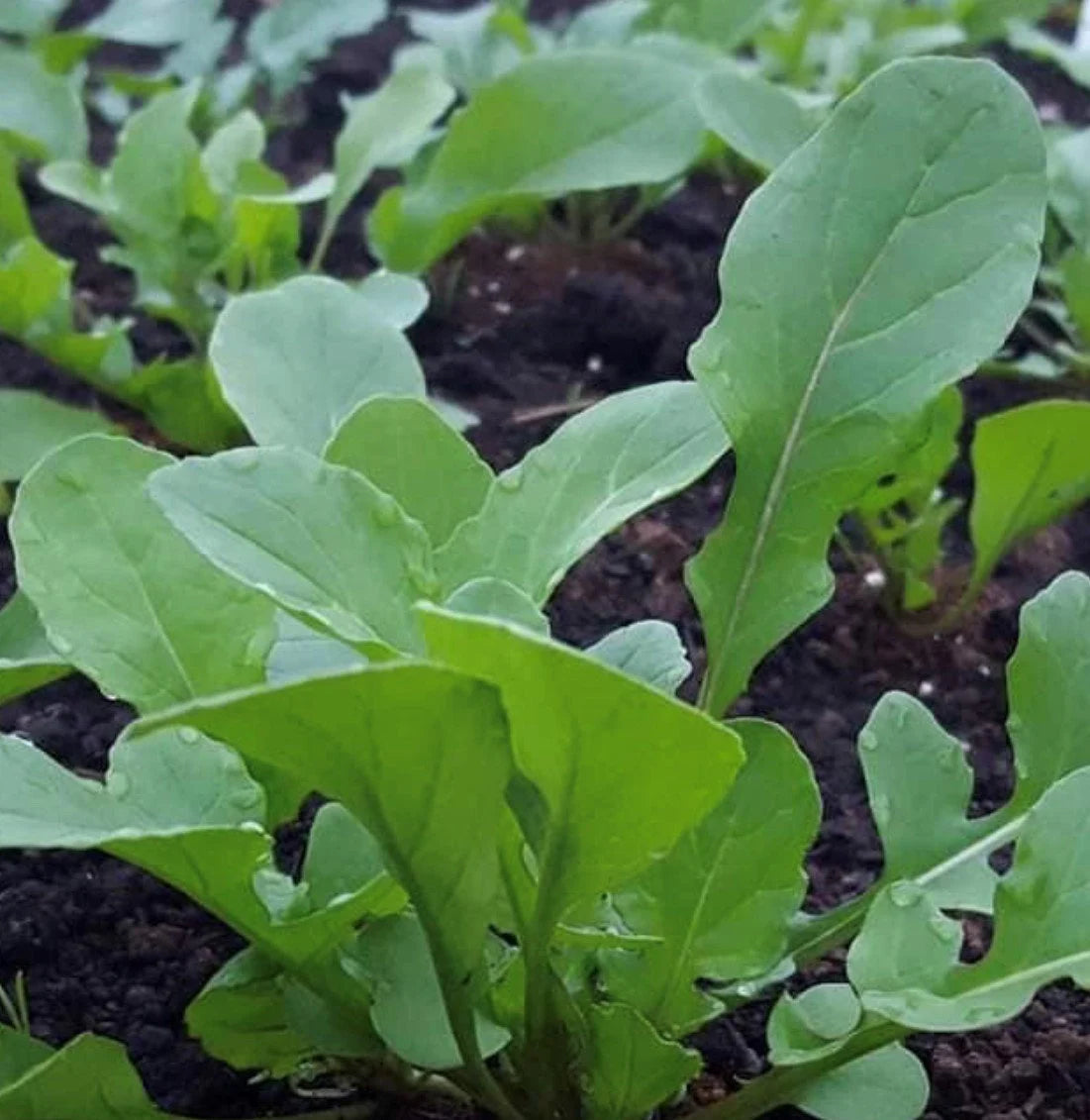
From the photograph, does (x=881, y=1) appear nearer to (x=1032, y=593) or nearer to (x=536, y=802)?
(x=1032, y=593)

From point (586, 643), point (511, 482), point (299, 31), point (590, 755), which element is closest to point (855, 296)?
point (511, 482)

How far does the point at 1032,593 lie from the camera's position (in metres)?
1.25

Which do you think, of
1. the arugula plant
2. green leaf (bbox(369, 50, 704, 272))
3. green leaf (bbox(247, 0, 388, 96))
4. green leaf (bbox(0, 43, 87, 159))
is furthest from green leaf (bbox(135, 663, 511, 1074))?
green leaf (bbox(247, 0, 388, 96))

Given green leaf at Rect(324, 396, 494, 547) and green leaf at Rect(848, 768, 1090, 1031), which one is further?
green leaf at Rect(324, 396, 494, 547)

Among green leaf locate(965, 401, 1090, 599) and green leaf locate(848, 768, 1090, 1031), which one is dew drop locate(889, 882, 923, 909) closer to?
green leaf locate(848, 768, 1090, 1031)

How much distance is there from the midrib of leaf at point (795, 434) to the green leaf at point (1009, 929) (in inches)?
6.6

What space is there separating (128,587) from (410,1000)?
188 mm

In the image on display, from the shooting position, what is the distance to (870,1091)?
786 mm

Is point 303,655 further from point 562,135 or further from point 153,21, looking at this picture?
point 153,21

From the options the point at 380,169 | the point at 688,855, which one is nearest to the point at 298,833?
the point at 688,855

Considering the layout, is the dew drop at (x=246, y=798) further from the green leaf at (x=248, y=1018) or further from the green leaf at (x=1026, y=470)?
the green leaf at (x=1026, y=470)

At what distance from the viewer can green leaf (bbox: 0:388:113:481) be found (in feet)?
3.97

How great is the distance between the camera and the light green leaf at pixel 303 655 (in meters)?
0.77

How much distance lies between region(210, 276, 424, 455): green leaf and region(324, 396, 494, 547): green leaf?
0.32 feet
